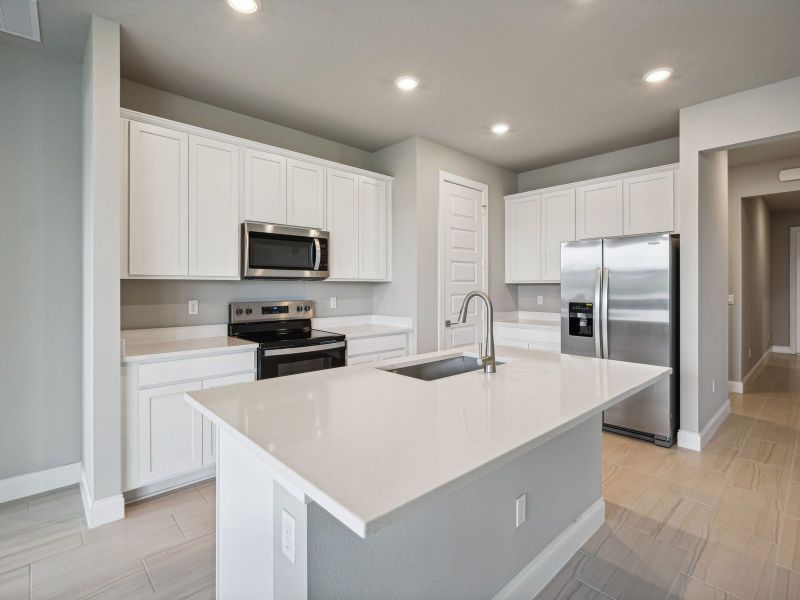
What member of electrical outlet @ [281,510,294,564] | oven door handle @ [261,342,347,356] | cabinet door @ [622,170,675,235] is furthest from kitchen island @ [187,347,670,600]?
cabinet door @ [622,170,675,235]

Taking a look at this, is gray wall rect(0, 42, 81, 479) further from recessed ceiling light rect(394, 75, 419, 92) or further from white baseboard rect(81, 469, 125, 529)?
recessed ceiling light rect(394, 75, 419, 92)

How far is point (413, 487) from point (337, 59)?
262 centimetres

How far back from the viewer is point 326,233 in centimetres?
359

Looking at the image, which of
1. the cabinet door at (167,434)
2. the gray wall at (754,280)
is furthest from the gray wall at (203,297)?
the gray wall at (754,280)

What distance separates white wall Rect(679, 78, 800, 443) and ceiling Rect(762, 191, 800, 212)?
2838mm

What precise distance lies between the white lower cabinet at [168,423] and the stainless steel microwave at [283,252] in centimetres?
73

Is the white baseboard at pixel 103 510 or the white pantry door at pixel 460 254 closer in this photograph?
the white baseboard at pixel 103 510

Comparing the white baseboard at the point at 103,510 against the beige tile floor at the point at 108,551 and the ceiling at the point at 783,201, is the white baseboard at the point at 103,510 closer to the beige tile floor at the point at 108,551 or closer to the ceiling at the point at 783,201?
the beige tile floor at the point at 108,551

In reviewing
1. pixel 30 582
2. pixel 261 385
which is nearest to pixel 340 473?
pixel 261 385

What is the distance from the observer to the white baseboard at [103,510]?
7.48 ft

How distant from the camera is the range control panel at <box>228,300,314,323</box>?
3.38 metres

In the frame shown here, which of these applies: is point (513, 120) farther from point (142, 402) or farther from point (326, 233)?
point (142, 402)

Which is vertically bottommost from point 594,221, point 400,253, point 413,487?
point 413,487

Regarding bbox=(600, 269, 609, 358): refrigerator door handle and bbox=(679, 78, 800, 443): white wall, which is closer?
bbox=(679, 78, 800, 443): white wall
